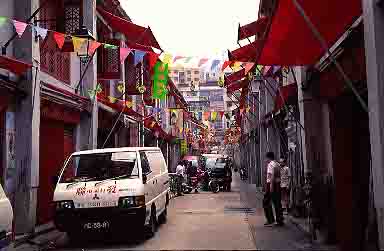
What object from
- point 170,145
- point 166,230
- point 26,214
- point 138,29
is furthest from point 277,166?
point 170,145

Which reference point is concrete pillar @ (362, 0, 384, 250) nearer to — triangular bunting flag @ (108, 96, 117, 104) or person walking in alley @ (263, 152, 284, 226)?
person walking in alley @ (263, 152, 284, 226)

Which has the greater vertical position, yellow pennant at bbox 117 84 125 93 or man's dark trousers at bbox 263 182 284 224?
yellow pennant at bbox 117 84 125 93

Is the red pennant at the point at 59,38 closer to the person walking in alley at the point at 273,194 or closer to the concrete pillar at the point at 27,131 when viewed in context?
the concrete pillar at the point at 27,131

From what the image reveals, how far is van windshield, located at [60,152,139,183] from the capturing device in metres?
9.93

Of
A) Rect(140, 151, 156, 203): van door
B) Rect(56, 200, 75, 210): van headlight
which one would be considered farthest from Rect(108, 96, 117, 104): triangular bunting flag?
Rect(56, 200, 75, 210): van headlight

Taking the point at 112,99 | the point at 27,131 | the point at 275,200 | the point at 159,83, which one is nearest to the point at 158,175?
the point at 275,200

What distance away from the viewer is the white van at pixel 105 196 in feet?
30.0

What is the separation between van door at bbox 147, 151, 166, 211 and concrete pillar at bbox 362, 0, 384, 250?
6279 millimetres

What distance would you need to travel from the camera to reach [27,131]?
425 inches

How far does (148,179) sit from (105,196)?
55.0 inches

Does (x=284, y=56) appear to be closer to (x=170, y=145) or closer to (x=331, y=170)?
(x=331, y=170)

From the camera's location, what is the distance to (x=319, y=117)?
1082cm

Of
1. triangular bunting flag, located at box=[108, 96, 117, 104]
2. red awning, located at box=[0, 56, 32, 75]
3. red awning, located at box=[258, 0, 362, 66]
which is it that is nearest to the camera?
red awning, located at box=[258, 0, 362, 66]

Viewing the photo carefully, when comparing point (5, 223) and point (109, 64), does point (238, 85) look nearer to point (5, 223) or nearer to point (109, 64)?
point (109, 64)
